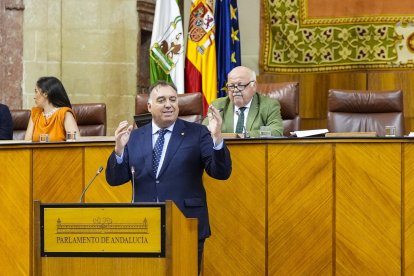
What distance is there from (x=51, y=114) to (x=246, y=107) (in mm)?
1431

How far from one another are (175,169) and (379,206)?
1.27m

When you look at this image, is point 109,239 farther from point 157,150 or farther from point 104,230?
point 157,150

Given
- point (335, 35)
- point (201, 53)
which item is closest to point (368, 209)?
point (201, 53)

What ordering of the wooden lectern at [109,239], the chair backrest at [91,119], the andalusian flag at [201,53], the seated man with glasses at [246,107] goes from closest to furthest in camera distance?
the wooden lectern at [109,239] → the seated man with glasses at [246,107] → the chair backrest at [91,119] → the andalusian flag at [201,53]

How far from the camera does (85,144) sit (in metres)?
5.98

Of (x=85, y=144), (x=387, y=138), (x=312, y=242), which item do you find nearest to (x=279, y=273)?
(x=312, y=242)

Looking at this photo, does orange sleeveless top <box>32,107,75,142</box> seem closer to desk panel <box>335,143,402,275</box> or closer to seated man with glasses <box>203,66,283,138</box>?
seated man with glasses <box>203,66,283,138</box>

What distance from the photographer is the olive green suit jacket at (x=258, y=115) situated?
6.42 meters

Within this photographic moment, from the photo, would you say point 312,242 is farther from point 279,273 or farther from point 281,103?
point 281,103

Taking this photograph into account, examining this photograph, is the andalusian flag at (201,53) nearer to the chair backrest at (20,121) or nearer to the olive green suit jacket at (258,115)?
the chair backrest at (20,121)

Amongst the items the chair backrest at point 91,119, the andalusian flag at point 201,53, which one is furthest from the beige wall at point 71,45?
the chair backrest at point 91,119

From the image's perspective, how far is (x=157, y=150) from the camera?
505 cm

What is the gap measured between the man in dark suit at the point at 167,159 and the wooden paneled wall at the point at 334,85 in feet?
13.1

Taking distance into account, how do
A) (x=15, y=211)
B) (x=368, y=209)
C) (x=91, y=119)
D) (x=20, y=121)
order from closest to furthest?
(x=368, y=209) → (x=15, y=211) → (x=91, y=119) → (x=20, y=121)
